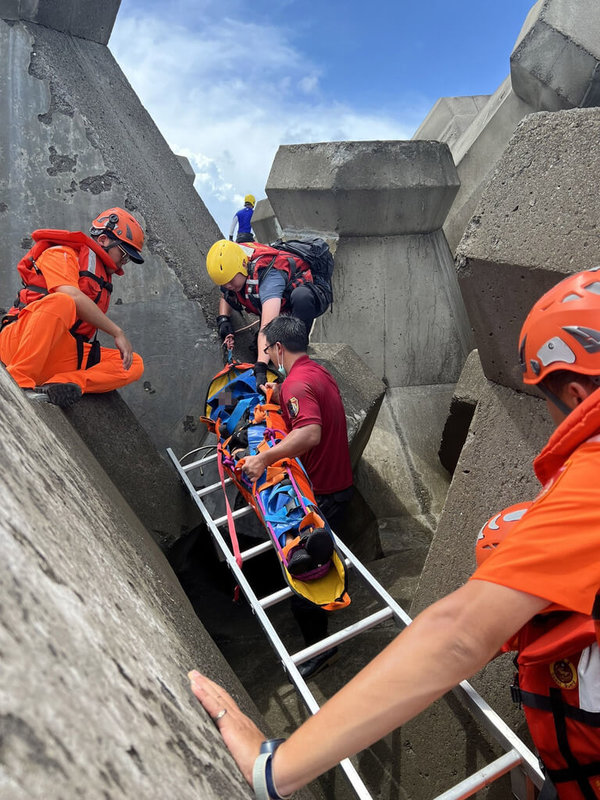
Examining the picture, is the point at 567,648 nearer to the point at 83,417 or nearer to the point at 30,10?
the point at 83,417

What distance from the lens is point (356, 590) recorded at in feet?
12.2

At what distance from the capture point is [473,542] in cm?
243

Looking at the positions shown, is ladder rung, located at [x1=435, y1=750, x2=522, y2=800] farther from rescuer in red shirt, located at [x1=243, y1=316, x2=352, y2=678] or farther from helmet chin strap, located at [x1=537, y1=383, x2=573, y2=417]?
rescuer in red shirt, located at [x1=243, y1=316, x2=352, y2=678]

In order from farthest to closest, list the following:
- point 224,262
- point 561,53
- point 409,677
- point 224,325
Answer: point 561,53, point 224,325, point 224,262, point 409,677

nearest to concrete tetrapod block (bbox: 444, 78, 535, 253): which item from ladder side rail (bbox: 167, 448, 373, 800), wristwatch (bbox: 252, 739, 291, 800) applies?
ladder side rail (bbox: 167, 448, 373, 800)

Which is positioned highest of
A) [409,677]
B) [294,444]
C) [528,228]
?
[528,228]

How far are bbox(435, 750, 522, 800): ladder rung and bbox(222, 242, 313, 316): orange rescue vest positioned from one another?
3.03m

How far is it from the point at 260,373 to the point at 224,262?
905 mm

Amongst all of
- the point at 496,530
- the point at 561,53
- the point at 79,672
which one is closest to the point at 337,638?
the point at 496,530

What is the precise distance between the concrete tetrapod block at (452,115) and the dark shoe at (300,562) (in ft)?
35.0

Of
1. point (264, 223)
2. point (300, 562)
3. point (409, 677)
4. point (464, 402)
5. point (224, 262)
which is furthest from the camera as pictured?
point (264, 223)

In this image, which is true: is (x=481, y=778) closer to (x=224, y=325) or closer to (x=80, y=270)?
(x=80, y=270)

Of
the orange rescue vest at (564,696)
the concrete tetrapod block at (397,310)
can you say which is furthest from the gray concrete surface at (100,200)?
the orange rescue vest at (564,696)

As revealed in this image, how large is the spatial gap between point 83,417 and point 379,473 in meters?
2.92
